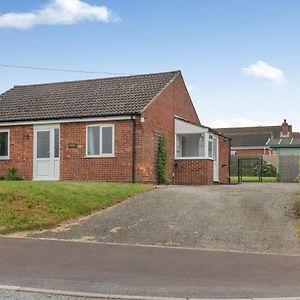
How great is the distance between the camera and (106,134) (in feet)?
73.9

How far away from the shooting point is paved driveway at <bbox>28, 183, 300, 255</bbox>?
1118cm

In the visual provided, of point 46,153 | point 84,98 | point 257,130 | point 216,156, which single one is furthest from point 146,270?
point 257,130

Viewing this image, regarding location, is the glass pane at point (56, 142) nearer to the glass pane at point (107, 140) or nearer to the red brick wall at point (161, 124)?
the glass pane at point (107, 140)

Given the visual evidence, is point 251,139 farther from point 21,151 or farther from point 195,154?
point 21,151

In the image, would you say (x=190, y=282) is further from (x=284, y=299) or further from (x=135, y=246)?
(x=135, y=246)

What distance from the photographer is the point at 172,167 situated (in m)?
24.9

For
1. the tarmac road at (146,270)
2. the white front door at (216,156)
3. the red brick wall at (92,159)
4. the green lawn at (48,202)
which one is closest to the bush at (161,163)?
the red brick wall at (92,159)

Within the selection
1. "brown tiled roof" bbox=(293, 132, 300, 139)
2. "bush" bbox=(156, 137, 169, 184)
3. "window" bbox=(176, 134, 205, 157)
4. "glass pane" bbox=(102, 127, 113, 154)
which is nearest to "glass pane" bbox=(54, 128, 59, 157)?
"glass pane" bbox=(102, 127, 113, 154)

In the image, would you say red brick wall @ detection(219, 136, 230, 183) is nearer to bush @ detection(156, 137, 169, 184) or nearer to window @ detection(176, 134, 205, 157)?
window @ detection(176, 134, 205, 157)

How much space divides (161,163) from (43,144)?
532cm

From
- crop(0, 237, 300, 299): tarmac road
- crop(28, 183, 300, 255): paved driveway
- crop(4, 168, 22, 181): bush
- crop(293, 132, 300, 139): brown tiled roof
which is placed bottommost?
crop(0, 237, 300, 299): tarmac road

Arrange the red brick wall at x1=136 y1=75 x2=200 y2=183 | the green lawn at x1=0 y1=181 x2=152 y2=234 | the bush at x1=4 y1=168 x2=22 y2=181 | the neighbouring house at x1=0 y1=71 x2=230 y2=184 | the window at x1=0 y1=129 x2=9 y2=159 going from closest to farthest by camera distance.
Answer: the green lawn at x1=0 y1=181 x2=152 y2=234 → the red brick wall at x1=136 y1=75 x2=200 y2=183 → the neighbouring house at x1=0 y1=71 x2=230 y2=184 → the bush at x1=4 y1=168 x2=22 y2=181 → the window at x1=0 y1=129 x2=9 y2=159

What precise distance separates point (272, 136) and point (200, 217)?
5860 cm

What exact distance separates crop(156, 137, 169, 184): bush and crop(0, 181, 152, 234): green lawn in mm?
6155
